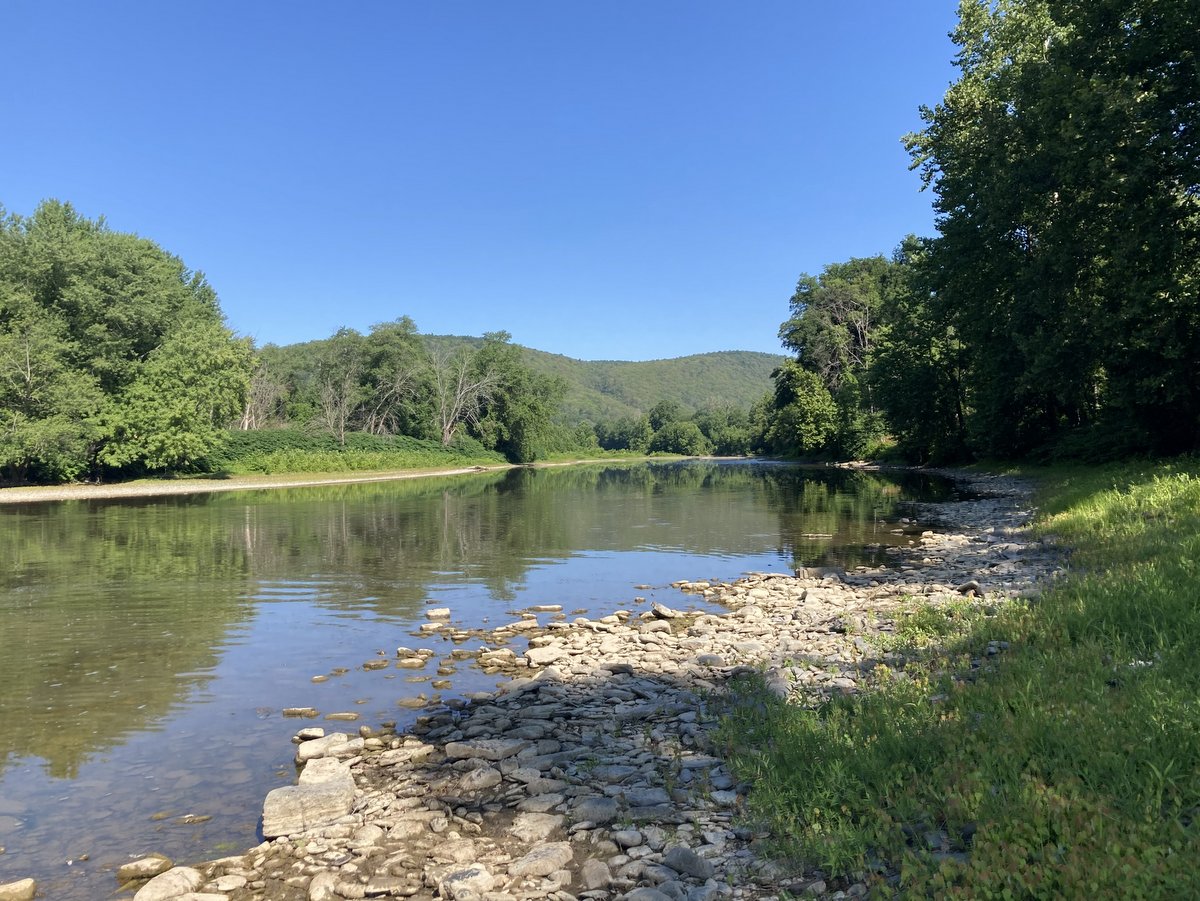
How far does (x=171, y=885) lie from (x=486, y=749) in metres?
2.84

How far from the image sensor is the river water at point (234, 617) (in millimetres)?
6836

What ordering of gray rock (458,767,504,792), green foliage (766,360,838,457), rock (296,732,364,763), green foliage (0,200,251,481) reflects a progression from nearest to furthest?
1. gray rock (458,767,504,792)
2. rock (296,732,364,763)
3. green foliage (0,200,251,481)
4. green foliage (766,360,838,457)

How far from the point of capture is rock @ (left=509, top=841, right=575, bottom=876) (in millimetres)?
5104

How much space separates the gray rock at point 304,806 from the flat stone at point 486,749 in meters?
1.06

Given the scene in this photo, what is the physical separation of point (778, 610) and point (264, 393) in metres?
97.1

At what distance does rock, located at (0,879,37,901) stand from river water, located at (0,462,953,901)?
0.12 meters

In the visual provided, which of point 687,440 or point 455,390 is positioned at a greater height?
point 455,390

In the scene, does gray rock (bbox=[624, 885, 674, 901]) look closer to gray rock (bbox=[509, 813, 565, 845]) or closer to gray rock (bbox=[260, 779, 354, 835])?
gray rock (bbox=[509, 813, 565, 845])

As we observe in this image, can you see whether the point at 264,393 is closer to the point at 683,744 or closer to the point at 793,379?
the point at 793,379

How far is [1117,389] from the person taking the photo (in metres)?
25.1

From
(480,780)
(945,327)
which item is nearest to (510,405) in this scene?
(945,327)

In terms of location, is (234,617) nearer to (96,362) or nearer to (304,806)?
(304,806)

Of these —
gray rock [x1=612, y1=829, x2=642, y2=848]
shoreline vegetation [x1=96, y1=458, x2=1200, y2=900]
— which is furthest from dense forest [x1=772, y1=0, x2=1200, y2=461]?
gray rock [x1=612, y1=829, x2=642, y2=848]

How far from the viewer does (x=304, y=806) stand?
6336 millimetres
